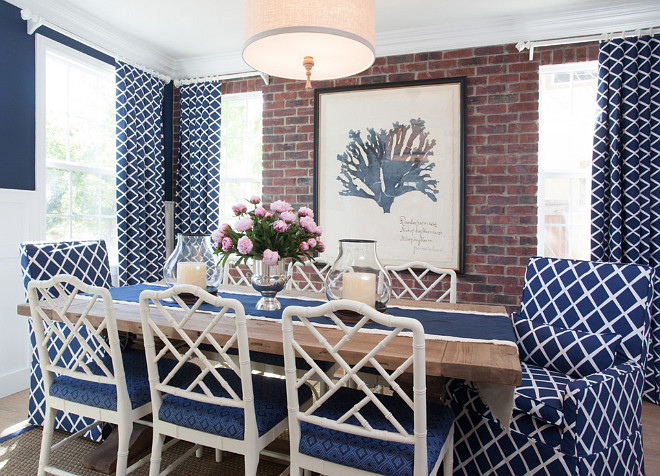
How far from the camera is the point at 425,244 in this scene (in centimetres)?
348

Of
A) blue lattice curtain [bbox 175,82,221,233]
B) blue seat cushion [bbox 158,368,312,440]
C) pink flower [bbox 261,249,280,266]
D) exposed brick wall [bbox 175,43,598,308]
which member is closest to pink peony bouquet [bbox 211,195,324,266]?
pink flower [bbox 261,249,280,266]

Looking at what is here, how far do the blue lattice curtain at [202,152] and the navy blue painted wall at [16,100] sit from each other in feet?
4.16

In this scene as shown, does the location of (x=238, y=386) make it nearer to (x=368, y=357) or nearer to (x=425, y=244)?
(x=368, y=357)

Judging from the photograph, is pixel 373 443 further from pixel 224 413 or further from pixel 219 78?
pixel 219 78

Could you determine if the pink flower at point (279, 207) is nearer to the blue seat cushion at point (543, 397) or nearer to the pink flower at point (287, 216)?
the pink flower at point (287, 216)

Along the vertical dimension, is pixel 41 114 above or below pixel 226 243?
above

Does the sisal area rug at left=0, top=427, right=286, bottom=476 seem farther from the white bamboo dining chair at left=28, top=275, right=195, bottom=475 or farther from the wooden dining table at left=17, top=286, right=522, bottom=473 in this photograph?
the white bamboo dining chair at left=28, top=275, right=195, bottom=475

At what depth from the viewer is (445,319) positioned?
6.27ft

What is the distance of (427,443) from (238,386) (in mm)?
742

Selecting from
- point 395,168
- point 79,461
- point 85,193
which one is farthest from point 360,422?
point 85,193

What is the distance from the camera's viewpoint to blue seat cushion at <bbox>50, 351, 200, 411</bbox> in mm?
1782

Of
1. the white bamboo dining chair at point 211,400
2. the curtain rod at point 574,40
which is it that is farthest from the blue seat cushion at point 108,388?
the curtain rod at point 574,40

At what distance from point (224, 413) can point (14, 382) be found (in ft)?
7.18

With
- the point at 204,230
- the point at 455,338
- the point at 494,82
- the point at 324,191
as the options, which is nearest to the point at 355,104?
the point at 324,191
